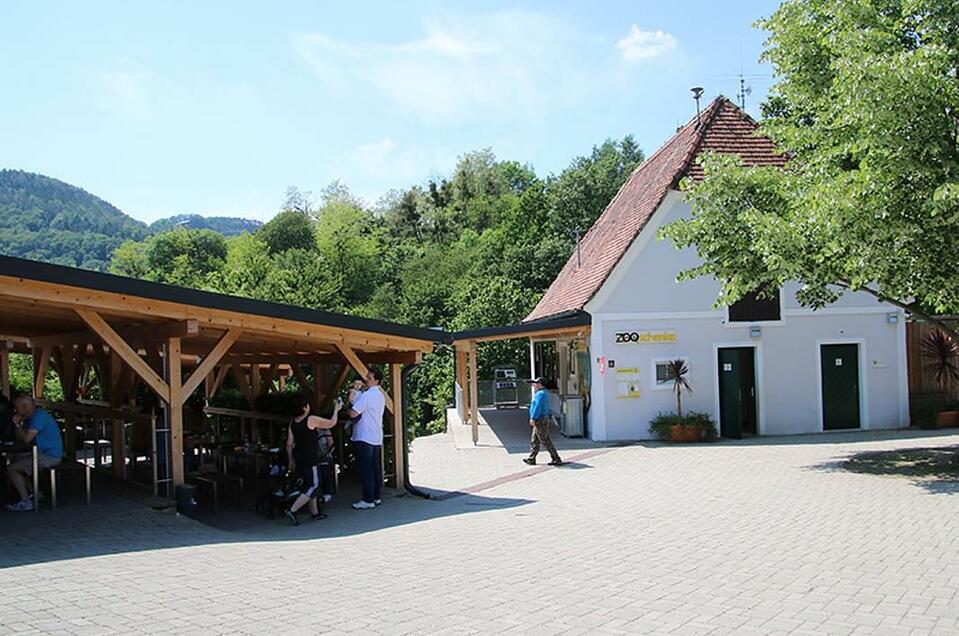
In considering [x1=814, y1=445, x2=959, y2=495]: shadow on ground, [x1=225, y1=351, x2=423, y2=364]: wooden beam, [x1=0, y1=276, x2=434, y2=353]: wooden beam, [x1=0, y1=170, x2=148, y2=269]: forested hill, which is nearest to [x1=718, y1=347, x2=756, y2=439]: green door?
[x1=814, y1=445, x2=959, y2=495]: shadow on ground

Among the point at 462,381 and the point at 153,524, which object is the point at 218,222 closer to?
the point at 462,381

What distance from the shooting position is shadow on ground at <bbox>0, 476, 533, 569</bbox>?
25.0ft

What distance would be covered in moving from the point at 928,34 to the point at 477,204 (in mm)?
64195

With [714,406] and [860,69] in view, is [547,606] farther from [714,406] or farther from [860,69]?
[714,406]

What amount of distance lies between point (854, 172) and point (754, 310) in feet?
27.4

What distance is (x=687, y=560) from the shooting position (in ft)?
25.0

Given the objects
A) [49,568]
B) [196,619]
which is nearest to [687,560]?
[196,619]

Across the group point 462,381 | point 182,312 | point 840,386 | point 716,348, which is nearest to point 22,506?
point 182,312

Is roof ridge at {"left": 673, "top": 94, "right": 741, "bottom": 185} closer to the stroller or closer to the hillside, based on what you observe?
the stroller

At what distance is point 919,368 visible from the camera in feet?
66.5

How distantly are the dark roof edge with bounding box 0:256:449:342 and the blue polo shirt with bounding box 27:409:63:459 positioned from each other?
7.65 feet

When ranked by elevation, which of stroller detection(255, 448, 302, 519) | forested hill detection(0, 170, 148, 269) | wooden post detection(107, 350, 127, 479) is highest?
forested hill detection(0, 170, 148, 269)

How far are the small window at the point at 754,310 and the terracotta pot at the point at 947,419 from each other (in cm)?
412

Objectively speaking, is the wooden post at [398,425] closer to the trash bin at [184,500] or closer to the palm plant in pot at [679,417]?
the trash bin at [184,500]
